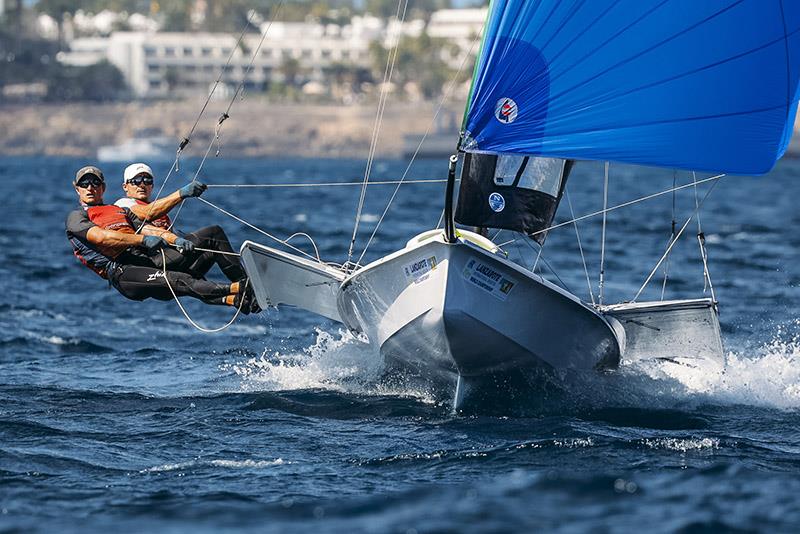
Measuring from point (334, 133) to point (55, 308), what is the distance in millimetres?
104801

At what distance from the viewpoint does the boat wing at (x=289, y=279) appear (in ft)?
29.0

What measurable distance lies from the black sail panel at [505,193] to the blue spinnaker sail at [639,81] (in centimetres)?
53

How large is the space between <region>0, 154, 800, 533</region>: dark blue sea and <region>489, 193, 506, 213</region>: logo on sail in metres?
1.21

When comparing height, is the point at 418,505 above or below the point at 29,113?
below

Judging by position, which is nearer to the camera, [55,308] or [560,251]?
[55,308]

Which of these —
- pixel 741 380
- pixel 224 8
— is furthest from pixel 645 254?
pixel 224 8

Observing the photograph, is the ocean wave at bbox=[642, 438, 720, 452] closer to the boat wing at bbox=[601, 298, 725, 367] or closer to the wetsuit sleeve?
the boat wing at bbox=[601, 298, 725, 367]

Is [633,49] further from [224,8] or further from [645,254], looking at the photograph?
[224,8]

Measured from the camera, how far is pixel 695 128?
25.7 feet

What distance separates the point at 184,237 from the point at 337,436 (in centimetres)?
214

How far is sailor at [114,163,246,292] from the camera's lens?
9023mm

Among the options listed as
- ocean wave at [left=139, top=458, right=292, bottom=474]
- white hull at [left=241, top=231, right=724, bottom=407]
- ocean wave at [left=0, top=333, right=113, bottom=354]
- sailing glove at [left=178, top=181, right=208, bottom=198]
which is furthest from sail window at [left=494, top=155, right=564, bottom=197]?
ocean wave at [left=0, top=333, right=113, bottom=354]

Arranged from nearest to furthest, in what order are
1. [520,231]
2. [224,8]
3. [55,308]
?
[520,231] → [55,308] → [224,8]

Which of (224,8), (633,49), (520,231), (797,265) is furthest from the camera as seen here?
(224,8)
